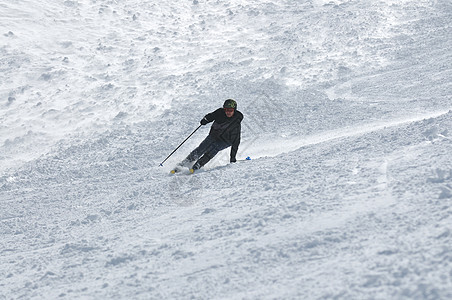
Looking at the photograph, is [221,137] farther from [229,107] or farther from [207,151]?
[229,107]

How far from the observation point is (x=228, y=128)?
8.02 m

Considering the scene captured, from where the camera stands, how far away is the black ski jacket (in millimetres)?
8023

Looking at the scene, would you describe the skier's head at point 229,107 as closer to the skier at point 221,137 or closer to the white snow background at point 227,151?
the skier at point 221,137

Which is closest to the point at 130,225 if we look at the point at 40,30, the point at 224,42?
the point at 224,42

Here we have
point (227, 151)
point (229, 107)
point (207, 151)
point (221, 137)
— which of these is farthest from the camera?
point (227, 151)

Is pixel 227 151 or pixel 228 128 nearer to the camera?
pixel 228 128

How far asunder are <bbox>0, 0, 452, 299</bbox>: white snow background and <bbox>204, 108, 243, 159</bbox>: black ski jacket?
542 millimetres

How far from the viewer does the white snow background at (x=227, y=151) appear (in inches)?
169

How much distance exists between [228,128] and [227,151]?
1.33 meters

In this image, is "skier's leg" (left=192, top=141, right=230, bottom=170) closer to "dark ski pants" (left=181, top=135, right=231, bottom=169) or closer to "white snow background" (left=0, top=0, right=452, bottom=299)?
"dark ski pants" (left=181, top=135, right=231, bottom=169)

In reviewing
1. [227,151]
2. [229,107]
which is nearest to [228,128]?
[229,107]

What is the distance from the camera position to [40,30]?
15805 mm

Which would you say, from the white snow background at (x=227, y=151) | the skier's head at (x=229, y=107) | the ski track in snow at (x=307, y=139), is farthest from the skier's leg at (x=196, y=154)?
the ski track in snow at (x=307, y=139)

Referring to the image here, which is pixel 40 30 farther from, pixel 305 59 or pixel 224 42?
pixel 305 59
